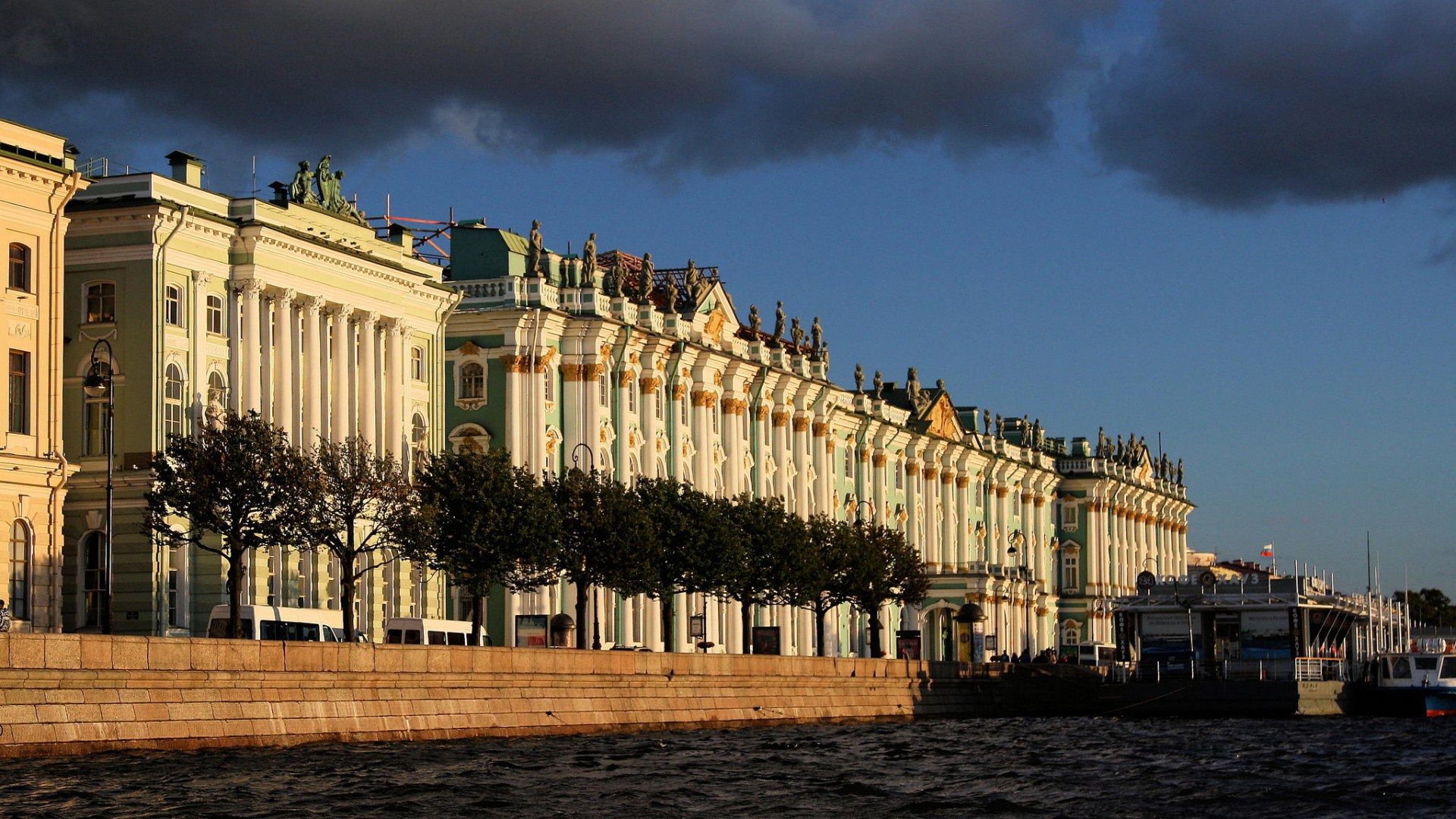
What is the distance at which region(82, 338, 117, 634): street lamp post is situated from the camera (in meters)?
44.8

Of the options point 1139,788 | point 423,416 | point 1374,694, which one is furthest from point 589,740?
point 1374,694

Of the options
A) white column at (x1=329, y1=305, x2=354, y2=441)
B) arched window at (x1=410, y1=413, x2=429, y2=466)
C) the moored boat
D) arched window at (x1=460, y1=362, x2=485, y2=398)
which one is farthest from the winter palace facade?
the moored boat

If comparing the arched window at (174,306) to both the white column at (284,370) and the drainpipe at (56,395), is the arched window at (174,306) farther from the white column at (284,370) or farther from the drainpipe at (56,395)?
the drainpipe at (56,395)

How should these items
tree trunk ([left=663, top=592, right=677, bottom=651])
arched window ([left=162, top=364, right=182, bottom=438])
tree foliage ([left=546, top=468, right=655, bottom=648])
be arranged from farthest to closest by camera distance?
tree trunk ([left=663, top=592, right=677, bottom=651]) → tree foliage ([left=546, top=468, right=655, bottom=648]) → arched window ([left=162, top=364, right=182, bottom=438])

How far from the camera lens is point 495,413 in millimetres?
77312

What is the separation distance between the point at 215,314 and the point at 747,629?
3047 cm

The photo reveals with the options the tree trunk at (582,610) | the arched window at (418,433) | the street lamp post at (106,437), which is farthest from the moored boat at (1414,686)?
the street lamp post at (106,437)

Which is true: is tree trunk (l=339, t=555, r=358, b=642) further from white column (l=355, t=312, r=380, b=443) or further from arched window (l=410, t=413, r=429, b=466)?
arched window (l=410, t=413, r=429, b=466)

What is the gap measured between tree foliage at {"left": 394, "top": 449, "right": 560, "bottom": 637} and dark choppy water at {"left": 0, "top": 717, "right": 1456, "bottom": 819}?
716 cm

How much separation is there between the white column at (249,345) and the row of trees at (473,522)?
1570 millimetres

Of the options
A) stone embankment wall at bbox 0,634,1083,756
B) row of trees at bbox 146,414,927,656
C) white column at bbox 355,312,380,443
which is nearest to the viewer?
stone embankment wall at bbox 0,634,1083,756

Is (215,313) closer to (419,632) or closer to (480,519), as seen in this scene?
(480,519)

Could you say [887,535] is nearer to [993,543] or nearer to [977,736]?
[977,736]

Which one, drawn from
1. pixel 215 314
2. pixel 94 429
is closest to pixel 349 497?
pixel 94 429
